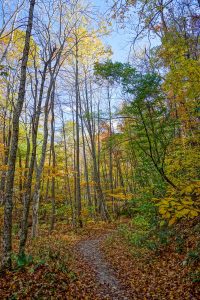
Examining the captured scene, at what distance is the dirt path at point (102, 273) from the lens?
5.82 meters

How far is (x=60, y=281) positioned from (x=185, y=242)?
4.36m

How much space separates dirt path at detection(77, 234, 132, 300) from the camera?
5.82 meters

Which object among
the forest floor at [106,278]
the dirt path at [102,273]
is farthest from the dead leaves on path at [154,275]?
the dirt path at [102,273]

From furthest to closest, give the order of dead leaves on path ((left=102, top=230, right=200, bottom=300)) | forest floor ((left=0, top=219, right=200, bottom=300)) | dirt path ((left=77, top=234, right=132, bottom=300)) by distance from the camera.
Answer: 1. dirt path ((left=77, top=234, right=132, bottom=300))
2. dead leaves on path ((left=102, top=230, right=200, bottom=300))
3. forest floor ((left=0, top=219, right=200, bottom=300))

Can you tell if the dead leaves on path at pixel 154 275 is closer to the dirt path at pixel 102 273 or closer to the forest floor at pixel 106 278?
the forest floor at pixel 106 278

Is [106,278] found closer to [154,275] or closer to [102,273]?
[102,273]

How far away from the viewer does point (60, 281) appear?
5.94m

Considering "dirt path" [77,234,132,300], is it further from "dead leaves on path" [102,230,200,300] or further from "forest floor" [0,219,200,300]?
"dead leaves on path" [102,230,200,300]

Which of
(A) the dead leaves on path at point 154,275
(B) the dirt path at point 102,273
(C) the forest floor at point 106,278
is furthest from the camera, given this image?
(B) the dirt path at point 102,273

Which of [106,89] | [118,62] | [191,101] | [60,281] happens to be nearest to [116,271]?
[60,281]

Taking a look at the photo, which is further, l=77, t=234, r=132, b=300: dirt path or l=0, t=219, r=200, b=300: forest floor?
l=77, t=234, r=132, b=300: dirt path

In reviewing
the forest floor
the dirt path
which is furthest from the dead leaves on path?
the dirt path

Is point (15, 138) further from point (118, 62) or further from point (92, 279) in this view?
point (92, 279)

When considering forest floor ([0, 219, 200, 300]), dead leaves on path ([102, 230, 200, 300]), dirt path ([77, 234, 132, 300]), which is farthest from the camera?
dirt path ([77, 234, 132, 300])
